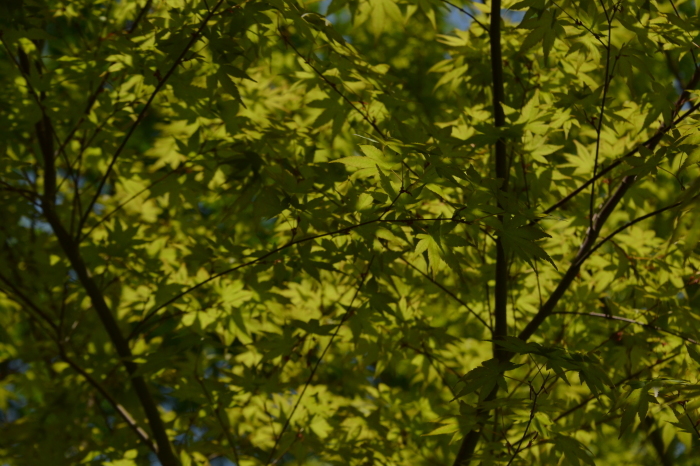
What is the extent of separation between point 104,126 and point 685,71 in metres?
4.03

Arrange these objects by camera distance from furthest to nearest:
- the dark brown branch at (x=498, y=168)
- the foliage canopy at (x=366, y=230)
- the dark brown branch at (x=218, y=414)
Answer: the dark brown branch at (x=218, y=414) → the dark brown branch at (x=498, y=168) → the foliage canopy at (x=366, y=230)

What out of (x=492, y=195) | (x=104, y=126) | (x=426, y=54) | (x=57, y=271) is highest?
(x=426, y=54)

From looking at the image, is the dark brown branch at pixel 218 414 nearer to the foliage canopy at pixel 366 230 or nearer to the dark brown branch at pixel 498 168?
the foliage canopy at pixel 366 230

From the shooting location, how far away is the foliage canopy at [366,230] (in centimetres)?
172

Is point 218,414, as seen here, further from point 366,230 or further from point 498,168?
point 498,168

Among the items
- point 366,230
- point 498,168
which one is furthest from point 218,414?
point 498,168

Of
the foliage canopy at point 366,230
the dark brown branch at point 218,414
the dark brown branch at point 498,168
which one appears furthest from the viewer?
the dark brown branch at point 218,414

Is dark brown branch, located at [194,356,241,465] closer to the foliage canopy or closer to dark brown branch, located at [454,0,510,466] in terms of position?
the foliage canopy

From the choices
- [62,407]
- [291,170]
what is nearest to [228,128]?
[291,170]

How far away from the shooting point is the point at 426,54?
432 cm

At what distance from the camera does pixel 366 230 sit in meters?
1.67

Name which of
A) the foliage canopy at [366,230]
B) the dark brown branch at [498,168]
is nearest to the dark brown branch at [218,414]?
the foliage canopy at [366,230]

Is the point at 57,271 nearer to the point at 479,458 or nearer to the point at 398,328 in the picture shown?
the point at 398,328

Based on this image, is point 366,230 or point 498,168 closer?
point 366,230
